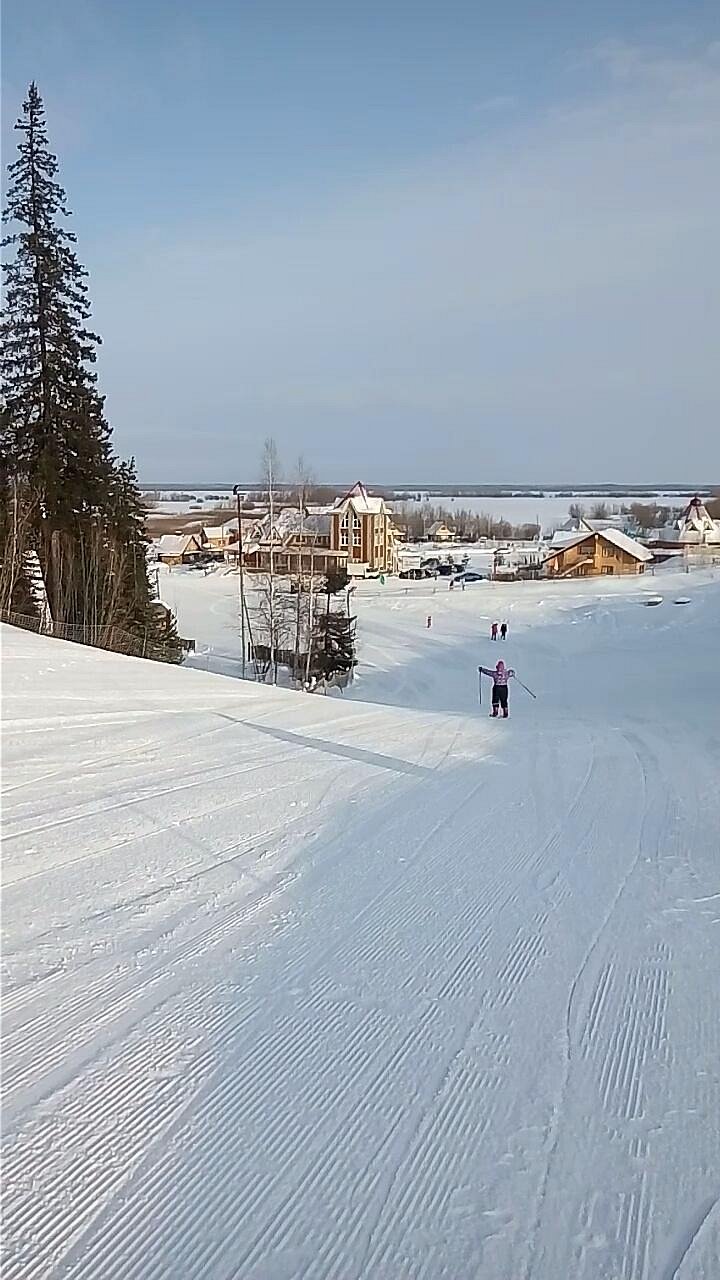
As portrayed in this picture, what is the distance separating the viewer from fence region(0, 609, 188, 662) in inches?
961

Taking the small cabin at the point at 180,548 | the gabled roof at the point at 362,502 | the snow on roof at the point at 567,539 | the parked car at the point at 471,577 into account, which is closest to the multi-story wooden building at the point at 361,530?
the gabled roof at the point at 362,502

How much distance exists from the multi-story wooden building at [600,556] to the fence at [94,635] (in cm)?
5380

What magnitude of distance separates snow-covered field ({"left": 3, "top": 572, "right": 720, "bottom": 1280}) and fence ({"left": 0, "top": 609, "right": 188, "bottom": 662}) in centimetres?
1359

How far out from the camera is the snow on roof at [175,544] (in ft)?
292

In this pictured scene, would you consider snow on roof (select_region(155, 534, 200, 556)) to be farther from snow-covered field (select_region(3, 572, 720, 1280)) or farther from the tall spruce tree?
snow-covered field (select_region(3, 572, 720, 1280))

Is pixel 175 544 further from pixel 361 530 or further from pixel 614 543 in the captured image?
pixel 614 543

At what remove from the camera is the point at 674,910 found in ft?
22.3

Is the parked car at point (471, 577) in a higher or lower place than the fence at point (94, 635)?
lower

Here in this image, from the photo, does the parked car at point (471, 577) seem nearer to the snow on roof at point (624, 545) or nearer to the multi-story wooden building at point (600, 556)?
the multi-story wooden building at point (600, 556)

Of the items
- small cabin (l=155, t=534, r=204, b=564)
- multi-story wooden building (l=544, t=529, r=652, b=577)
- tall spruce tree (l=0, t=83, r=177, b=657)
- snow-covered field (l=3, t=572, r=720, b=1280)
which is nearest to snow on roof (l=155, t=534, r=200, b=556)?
small cabin (l=155, t=534, r=204, b=564)

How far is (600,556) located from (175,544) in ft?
123

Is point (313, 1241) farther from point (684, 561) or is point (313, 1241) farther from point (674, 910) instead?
point (684, 561)

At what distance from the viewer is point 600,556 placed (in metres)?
76.1

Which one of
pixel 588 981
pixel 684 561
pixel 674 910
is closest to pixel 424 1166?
pixel 588 981
